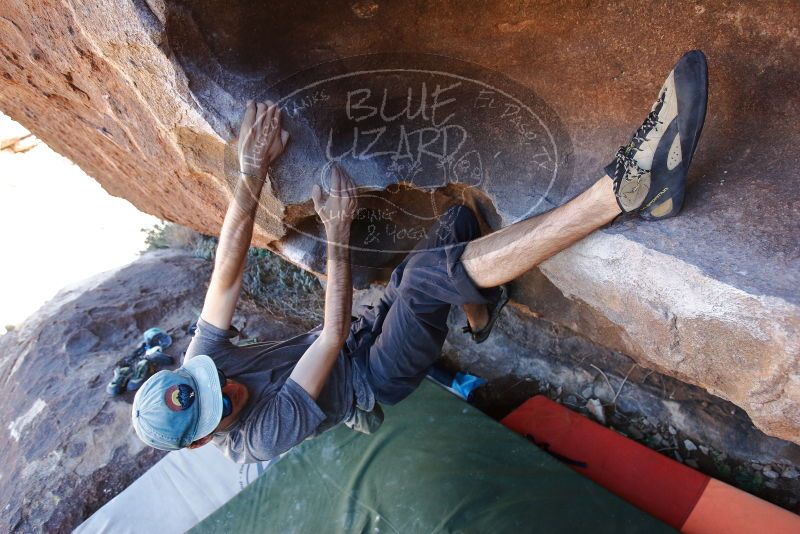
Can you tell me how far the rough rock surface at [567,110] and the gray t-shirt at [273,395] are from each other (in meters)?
0.50

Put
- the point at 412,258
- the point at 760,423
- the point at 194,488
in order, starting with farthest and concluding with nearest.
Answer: the point at 194,488
the point at 412,258
the point at 760,423

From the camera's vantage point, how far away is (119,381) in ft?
9.76

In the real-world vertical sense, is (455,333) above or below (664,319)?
below

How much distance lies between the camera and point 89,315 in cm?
351

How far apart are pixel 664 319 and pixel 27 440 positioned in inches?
129

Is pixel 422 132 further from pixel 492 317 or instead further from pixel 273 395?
pixel 273 395

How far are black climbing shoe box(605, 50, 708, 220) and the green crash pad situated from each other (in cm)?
134

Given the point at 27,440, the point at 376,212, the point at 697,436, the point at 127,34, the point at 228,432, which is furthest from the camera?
the point at 27,440

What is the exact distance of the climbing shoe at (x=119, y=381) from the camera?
2.96m

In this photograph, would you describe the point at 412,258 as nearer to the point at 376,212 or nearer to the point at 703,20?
the point at 376,212

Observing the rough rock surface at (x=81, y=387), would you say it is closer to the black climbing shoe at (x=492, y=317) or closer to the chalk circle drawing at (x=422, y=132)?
the black climbing shoe at (x=492, y=317)

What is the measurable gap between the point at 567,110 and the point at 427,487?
164cm

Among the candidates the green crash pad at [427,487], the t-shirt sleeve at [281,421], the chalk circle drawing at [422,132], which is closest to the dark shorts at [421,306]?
the chalk circle drawing at [422,132]

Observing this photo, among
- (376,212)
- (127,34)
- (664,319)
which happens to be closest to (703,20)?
(664,319)
